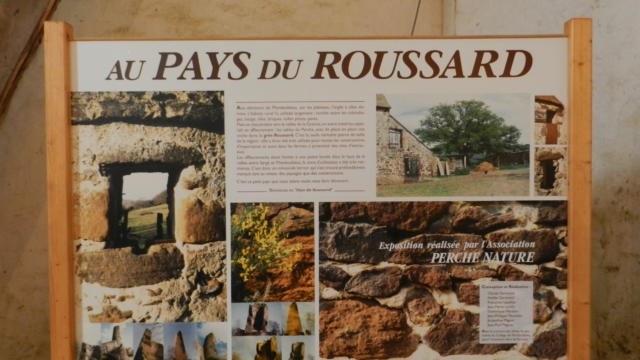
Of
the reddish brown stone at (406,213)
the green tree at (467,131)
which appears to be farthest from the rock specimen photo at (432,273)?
the green tree at (467,131)

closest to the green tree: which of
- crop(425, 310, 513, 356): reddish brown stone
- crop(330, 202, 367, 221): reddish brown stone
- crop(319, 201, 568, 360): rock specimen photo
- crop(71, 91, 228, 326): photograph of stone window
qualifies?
crop(319, 201, 568, 360): rock specimen photo

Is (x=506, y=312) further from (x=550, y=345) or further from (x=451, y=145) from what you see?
(x=451, y=145)

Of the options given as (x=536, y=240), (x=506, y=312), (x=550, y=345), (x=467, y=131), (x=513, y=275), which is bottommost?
(x=550, y=345)

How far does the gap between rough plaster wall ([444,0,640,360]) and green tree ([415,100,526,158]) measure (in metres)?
0.71

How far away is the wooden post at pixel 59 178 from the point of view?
140cm

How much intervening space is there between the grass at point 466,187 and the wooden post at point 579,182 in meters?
0.16

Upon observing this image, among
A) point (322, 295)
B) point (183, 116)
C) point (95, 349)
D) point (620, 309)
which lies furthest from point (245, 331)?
point (620, 309)

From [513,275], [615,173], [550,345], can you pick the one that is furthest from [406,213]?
[615,173]

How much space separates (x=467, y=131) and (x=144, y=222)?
106 cm

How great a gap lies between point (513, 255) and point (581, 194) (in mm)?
279

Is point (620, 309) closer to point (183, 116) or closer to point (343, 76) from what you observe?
point (343, 76)

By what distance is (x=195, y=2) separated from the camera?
7.63 feet

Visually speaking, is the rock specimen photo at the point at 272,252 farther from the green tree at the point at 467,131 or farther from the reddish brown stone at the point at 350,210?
the green tree at the point at 467,131

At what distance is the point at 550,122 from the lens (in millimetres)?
1432
